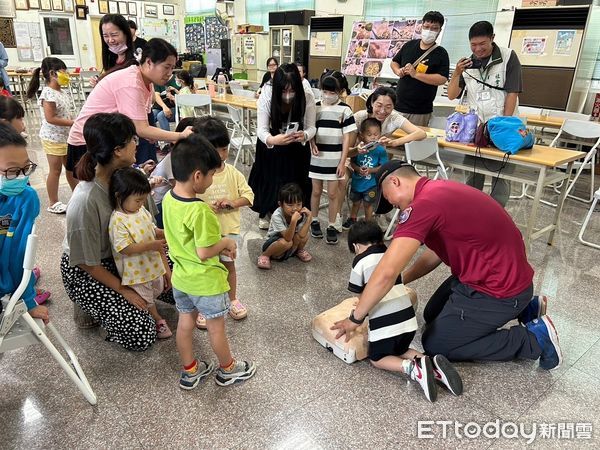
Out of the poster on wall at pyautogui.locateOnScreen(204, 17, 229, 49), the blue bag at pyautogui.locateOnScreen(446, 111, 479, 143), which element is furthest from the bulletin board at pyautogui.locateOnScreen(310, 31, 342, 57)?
the blue bag at pyautogui.locateOnScreen(446, 111, 479, 143)

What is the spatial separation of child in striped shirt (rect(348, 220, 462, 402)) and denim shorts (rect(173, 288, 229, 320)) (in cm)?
54

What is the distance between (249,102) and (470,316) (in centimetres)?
427

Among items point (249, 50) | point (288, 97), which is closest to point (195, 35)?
point (249, 50)

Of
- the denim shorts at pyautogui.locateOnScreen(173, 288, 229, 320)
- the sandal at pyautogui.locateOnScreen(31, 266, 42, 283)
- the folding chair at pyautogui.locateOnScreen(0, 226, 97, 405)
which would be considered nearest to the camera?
the folding chair at pyautogui.locateOnScreen(0, 226, 97, 405)

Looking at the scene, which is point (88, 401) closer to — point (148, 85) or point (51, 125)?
point (148, 85)

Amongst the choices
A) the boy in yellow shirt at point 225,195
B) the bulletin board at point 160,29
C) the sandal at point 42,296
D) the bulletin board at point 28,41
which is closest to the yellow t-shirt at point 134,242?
the boy in yellow shirt at point 225,195

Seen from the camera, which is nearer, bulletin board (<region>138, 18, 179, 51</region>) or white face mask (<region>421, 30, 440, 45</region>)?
white face mask (<region>421, 30, 440, 45</region>)

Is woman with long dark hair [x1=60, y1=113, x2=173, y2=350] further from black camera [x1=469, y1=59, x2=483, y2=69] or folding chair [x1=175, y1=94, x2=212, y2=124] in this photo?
folding chair [x1=175, y1=94, x2=212, y2=124]

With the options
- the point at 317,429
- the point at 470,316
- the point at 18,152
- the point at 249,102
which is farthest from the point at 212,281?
the point at 249,102

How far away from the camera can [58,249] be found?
2.92 meters

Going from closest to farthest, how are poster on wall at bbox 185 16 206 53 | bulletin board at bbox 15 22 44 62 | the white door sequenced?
bulletin board at bbox 15 22 44 62 → the white door → poster on wall at bbox 185 16 206 53

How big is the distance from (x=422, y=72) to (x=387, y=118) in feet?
2.19

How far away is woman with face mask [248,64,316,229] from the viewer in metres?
2.79

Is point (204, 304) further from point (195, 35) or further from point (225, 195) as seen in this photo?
point (195, 35)
